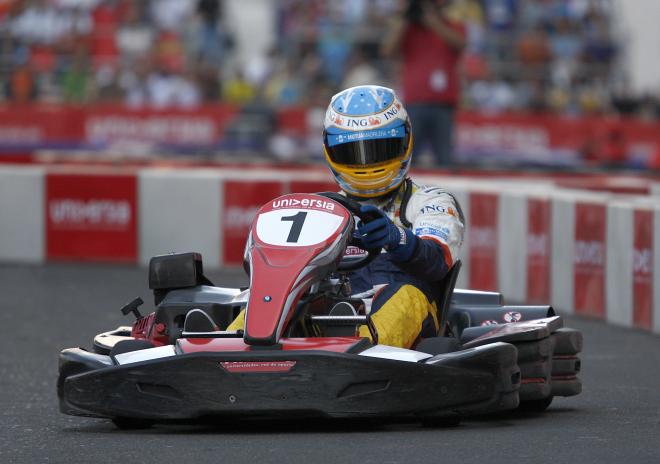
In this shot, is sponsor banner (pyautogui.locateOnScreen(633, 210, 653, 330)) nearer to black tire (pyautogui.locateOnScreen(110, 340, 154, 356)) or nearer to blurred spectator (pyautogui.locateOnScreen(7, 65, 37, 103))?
black tire (pyautogui.locateOnScreen(110, 340, 154, 356))

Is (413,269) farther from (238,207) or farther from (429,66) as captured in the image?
(429,66)

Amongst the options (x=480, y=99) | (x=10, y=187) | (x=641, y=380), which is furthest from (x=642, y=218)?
(x=480, y=99)

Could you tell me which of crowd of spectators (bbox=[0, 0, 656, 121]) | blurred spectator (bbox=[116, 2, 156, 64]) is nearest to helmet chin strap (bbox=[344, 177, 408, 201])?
crowd of spectators (bbox=[0, 0, 656, 121])

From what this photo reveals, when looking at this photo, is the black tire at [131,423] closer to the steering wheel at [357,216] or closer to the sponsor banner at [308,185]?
the steering wheel at [357,216]

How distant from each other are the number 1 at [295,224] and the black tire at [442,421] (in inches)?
32.3

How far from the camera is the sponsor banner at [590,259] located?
1066cm

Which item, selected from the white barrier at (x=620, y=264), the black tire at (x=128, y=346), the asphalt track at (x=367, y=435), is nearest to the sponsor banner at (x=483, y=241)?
the white barrier at (x=620, y=264)

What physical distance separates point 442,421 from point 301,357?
69 centimetres

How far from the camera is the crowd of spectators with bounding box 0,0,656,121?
21719mm

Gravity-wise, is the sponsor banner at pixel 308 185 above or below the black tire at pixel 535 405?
above

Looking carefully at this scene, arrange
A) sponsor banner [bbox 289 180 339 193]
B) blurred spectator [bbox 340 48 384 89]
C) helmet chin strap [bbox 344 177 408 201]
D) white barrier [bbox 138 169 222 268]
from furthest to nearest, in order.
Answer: blurred spectator [bbox 340 48 384 89] < white barrier [bbox 138 169 222 268] < sponsor banner [bbox 289 180 339 193] < helmet chin strap [bbox 344 177 408 201]

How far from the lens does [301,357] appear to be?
577cm

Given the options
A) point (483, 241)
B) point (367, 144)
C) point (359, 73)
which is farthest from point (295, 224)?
point (359, 73)

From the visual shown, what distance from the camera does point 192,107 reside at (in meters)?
21.6
